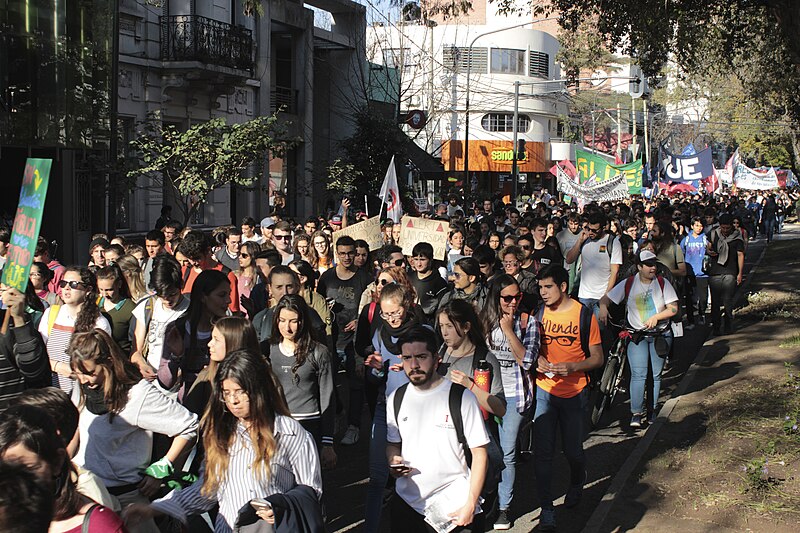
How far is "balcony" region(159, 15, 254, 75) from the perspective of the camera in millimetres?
22734

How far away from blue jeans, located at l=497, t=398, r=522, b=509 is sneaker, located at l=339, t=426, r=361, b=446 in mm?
2258

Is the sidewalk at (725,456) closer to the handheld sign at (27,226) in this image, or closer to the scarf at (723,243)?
the scarf at (723,243)

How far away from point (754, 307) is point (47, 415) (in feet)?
48.7

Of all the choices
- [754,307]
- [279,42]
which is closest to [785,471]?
[754,307]

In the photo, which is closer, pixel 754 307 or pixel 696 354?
pixel 696 354

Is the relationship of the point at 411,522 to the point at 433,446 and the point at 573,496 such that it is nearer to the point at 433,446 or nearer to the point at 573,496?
the point at 433,446

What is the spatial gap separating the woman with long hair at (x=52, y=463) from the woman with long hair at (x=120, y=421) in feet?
3.38

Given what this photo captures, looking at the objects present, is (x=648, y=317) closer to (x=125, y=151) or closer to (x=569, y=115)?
(x=125, y=151)

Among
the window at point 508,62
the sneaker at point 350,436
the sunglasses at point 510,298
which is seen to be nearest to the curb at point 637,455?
the sunglasses at point 510,298

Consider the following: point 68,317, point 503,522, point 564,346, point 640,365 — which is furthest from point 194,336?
point 640,365

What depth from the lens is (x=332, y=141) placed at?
1315 inches

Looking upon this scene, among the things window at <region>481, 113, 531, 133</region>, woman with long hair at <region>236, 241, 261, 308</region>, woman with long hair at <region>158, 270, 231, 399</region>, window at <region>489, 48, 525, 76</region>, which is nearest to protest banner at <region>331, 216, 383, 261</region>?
woman with long hair at <region>236, 241, 261, 308</region>

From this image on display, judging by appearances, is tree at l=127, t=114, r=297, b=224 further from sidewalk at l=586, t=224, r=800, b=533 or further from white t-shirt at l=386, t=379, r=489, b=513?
white t-shirt at l=386, t=379, r=489, b=513

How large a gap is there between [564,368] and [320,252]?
5.27 meters
